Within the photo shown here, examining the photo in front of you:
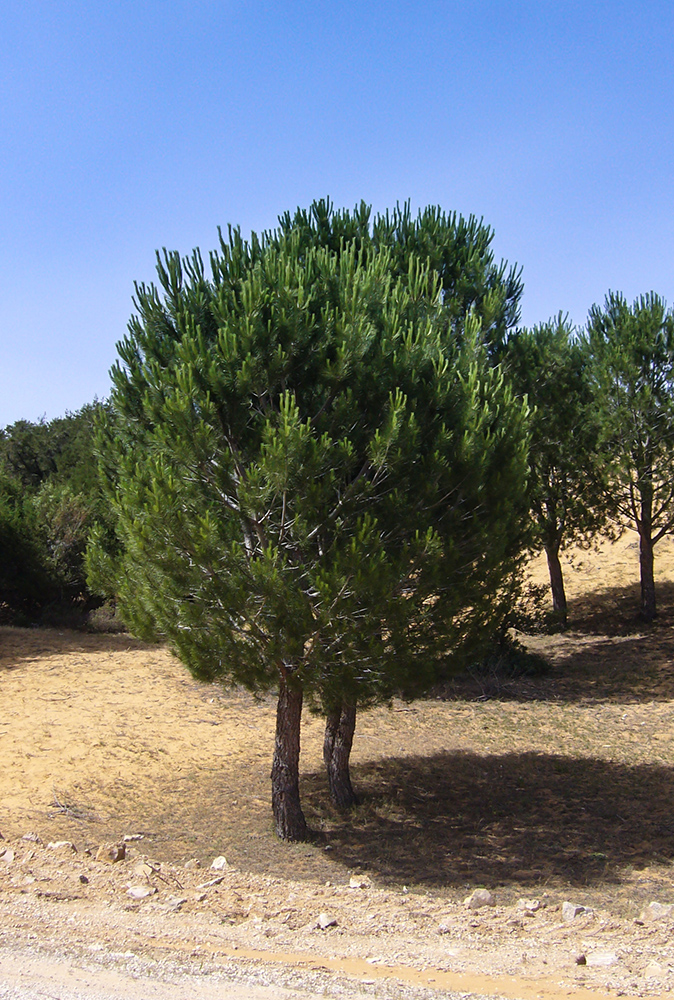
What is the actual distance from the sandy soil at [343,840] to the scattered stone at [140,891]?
0.17ft

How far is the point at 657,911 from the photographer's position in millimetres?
5945

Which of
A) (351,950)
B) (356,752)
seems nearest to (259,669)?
(351,950)

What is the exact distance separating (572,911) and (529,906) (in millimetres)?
409

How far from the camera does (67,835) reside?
25.3 ft

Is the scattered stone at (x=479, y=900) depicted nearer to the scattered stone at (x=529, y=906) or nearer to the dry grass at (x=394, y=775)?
the scattered stone at (x=529, y=906)

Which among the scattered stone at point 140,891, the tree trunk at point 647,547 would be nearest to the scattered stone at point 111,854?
the scattered stone at point 140,891

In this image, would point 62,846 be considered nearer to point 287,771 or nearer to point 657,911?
point 287,771

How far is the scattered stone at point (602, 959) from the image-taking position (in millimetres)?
4875

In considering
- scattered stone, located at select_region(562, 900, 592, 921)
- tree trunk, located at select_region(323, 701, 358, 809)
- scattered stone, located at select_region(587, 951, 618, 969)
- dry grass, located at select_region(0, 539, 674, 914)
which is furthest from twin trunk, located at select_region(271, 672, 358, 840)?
scattered stone, located at select_region(587, 951, 618, 969)

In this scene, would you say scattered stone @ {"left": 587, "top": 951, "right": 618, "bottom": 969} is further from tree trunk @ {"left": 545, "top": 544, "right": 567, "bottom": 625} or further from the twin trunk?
tree trunk @ {"left": 545, "top": 544, "right": 567, "bottom": 625}

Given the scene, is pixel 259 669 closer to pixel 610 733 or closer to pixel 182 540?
pixel 182 540

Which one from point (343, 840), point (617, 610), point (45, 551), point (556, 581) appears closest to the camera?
point (343, 840)

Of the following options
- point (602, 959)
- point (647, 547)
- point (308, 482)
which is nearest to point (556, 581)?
point (647, 547)

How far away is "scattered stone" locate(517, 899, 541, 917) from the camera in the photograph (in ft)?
20.0
